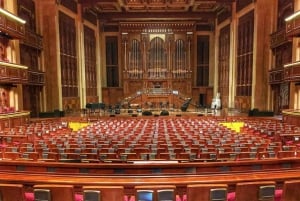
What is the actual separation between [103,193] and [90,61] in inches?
749

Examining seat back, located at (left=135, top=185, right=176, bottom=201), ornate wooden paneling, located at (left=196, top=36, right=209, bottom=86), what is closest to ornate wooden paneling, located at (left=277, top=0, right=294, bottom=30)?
ornate wooden paneling, located at (left=196, top=36, right=209, bottom=86)

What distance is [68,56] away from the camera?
16422 mm

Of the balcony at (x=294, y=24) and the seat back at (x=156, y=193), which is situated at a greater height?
the balcony at (x=294, y=24)

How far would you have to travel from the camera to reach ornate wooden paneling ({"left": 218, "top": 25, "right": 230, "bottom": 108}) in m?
19.4

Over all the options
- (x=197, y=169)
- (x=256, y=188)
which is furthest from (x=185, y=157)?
(x=256, y=188)

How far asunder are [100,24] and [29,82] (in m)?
11.5

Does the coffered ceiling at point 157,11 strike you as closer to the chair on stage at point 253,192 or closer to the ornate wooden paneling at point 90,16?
the ornate wooden paneling at point 90,16

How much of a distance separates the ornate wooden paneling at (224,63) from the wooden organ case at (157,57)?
9.08 ft

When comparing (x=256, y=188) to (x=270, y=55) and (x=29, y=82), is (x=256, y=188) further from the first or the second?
(x=270, y=55)

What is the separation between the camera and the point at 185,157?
4414 mm

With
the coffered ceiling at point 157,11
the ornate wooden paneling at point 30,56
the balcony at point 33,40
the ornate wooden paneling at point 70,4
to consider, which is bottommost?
the ornate wooden paneling at point 30,56

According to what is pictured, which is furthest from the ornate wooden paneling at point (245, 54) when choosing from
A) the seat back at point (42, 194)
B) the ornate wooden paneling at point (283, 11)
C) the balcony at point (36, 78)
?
the seat back at point (42, 194)

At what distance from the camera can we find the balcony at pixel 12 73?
10006mm

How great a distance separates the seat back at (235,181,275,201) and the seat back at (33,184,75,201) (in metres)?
1.73
